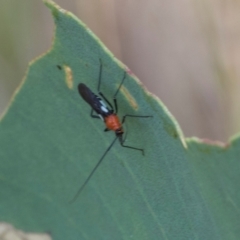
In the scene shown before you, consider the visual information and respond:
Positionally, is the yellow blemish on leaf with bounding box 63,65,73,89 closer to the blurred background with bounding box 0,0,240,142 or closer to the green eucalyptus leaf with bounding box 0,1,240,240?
the green eucalyptus leaf with bounding box 0,1,240,240

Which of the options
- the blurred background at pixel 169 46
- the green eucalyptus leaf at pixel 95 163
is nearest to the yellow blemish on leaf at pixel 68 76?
the green eucalyptus leaf at pixel 95 163

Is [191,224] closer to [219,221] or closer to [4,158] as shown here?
[219,221]

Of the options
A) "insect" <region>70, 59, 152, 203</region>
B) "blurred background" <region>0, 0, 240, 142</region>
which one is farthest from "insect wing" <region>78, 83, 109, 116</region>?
"blurred background" <region>0, 0, 240, 142</region>

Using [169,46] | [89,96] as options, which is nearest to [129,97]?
[89,96]

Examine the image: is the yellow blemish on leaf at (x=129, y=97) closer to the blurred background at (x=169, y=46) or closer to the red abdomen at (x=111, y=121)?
the red abdomen at (x=111, y=121)

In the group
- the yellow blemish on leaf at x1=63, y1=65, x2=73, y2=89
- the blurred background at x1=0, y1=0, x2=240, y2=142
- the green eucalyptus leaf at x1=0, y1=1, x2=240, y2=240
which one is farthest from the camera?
the blurred background at x1=0, y1=0, x2=240, y2=142

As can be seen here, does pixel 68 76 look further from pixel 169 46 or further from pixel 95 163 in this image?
pixel 169 46

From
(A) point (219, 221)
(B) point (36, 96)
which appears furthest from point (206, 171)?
(B) point (36, 96)

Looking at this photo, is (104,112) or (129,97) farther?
(104,112)
